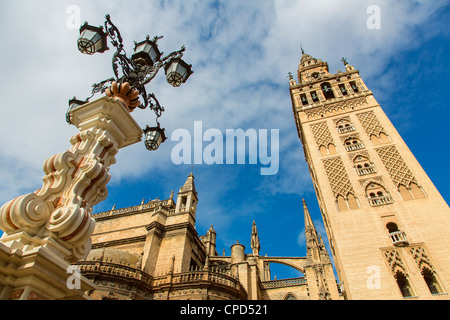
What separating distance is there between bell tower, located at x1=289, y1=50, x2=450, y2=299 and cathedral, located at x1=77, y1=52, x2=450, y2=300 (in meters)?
0.05

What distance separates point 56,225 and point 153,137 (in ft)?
11.2

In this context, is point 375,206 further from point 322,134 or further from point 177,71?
point 177,71

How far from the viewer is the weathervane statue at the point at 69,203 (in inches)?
101

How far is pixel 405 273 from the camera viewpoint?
12273 millimetres

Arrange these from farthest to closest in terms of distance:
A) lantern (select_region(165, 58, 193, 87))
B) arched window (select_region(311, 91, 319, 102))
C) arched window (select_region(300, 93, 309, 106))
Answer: arched window (select_region(300, 93, 309, 106)), arched window (select_region(311, 91, 319, 102)), lantern (select_region(165, 58, 193, 87))

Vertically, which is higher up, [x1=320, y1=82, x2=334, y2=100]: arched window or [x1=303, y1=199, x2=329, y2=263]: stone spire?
[x1=320, y1=82, x2=334, y2=100]: arched window

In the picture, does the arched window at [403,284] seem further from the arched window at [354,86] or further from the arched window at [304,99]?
the arched window at [304,99]

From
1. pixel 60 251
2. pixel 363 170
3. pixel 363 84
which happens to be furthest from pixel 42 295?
pixel 363 84

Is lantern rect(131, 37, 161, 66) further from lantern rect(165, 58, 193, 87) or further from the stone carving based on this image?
the stone carving

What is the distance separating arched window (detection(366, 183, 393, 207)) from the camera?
49.2 ft

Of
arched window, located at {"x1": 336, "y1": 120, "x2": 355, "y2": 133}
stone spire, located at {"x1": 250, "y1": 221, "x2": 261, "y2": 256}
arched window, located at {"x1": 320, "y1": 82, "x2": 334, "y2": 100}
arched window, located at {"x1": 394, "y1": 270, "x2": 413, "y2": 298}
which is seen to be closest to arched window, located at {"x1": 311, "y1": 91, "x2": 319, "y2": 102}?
→ arched window, located at {"x1": 320, "y1": 82, "x2": 334, "y2": 100}

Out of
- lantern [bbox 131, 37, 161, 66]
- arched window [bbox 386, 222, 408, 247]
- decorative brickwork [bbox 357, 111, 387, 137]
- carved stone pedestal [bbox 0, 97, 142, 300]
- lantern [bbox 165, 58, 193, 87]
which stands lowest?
carved stone pedestal [bbox 0, 97, 142, 300]

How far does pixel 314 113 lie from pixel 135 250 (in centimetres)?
1809
